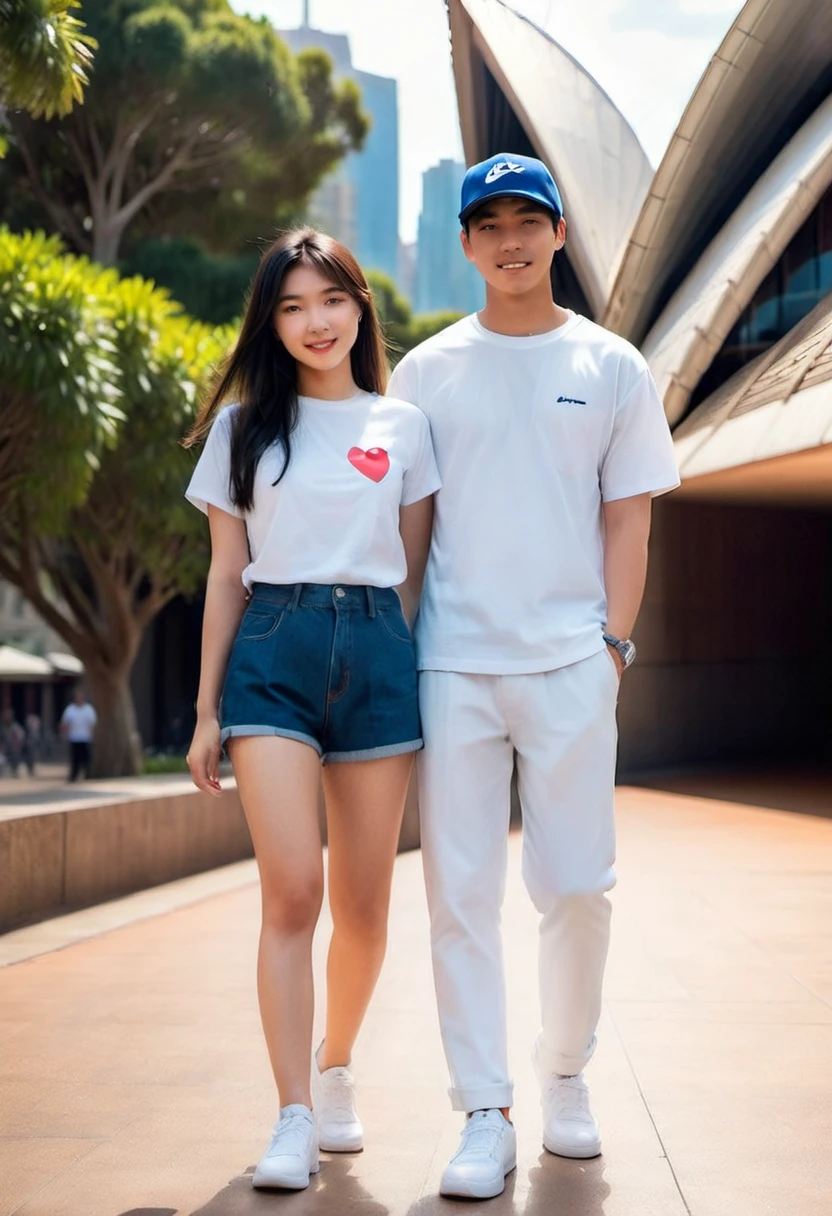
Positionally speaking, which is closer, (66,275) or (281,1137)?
(281,1137)

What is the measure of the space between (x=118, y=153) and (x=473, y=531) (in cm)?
2954

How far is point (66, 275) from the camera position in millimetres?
17094

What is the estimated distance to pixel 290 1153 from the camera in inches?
118

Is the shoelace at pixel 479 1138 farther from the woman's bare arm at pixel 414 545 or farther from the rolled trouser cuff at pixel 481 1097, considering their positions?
the woman's bare arm at pixel 414 545

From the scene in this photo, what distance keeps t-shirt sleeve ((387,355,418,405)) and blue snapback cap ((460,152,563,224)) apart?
35cm

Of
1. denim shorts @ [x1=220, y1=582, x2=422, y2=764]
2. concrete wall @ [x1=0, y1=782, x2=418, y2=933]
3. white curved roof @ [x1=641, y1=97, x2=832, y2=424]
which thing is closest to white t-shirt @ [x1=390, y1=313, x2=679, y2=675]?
denim shorts @ [x1=220, y1=582, x2=422, y2=764]

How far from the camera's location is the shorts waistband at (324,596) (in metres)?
3.20

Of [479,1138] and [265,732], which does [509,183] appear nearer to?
[265,732]

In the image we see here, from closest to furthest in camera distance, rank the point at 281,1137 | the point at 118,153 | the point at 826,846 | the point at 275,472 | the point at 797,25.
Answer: the point at 281,1137, the point at 275,472, the point at 826,846, the point at 797,25, the point at 118,153

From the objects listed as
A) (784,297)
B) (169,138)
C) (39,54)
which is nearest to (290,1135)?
(39,54)

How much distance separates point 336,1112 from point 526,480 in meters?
1.51

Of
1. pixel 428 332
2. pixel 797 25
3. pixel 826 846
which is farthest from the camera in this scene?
pixel 428 332

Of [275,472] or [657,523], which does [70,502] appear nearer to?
[657,523]

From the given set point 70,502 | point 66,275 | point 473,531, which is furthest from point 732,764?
point 473,531
